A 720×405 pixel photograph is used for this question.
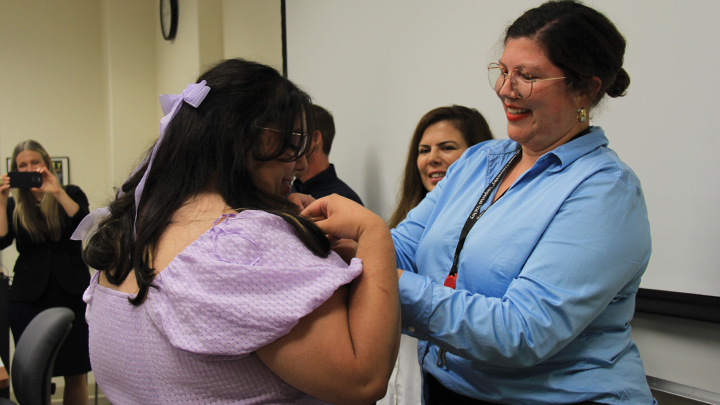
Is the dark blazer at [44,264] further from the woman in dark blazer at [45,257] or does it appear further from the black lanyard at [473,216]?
the black lanyard at [473,216]

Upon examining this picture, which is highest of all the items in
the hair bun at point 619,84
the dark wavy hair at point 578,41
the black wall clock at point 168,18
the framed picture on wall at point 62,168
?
the black wall clock at point 168,18

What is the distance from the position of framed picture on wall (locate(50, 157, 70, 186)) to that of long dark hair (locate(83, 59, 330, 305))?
17.0 feet

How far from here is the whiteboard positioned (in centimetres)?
124

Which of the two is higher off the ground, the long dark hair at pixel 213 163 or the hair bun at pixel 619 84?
the hair bun at pixel 619 84

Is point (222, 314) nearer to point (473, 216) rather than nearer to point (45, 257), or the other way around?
point (473, 216)

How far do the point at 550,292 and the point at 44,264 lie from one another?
3.36 metres

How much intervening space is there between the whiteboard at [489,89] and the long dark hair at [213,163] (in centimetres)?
82

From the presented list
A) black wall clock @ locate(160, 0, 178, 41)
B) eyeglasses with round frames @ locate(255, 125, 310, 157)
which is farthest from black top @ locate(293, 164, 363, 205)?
black wall clock @ locate(160, 0, 178, 41)

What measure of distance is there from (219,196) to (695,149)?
3.79 ft

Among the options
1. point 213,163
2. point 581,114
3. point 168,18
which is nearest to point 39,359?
point 213,163

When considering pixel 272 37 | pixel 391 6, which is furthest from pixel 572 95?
pixel 272 37

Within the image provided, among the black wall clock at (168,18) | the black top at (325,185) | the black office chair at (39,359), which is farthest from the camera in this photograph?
the black wall clock at (168,18)

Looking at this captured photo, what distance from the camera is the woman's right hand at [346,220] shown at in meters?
0.90

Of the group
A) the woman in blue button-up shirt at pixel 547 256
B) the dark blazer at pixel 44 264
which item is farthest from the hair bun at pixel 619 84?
the dark blazer at pixel 44 264
